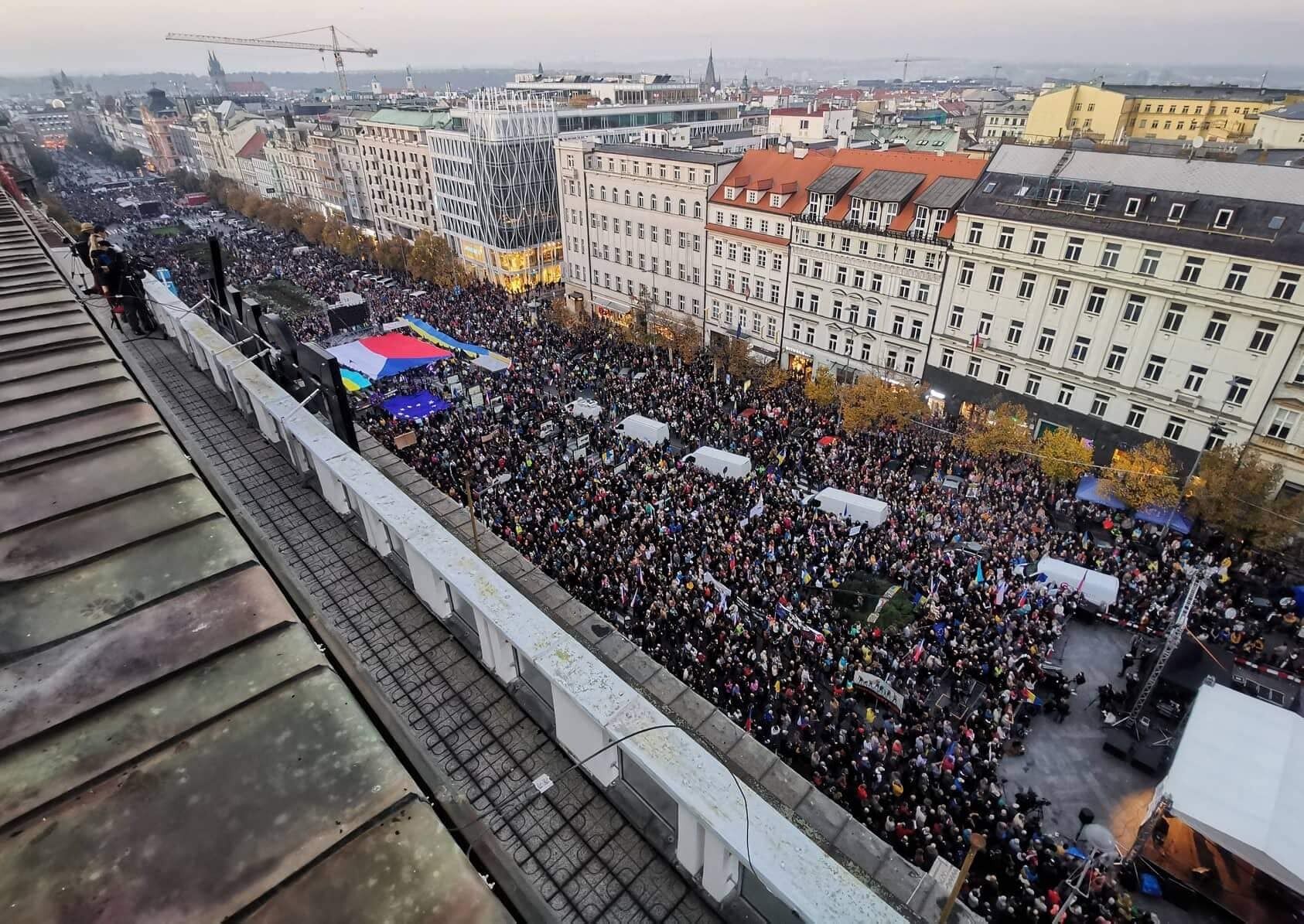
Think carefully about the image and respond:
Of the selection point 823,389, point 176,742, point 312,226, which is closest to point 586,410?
point 823,389

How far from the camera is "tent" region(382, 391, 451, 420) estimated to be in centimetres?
3553

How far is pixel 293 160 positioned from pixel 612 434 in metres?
94.1

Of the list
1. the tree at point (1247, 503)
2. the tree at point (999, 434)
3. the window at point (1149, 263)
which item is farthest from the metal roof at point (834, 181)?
the tree at point (1247, 503)

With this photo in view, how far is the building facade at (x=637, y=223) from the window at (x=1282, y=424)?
33109mm

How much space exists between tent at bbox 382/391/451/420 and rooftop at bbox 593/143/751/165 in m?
25.0

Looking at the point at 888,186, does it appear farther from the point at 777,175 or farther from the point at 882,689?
the point at 882,689

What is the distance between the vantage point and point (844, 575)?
2462cm

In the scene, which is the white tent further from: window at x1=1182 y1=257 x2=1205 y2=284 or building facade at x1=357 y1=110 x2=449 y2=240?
building facade at x1=357 y1=110 x2=449 y2=240

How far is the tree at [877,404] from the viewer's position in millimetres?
34531

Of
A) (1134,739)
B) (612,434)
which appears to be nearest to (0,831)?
(1134,739)

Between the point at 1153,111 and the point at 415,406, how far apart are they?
361 ft

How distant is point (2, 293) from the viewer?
1212cm

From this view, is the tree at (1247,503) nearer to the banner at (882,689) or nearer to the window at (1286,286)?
the window at (1286,286)

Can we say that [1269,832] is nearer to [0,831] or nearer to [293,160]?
[0,831]
